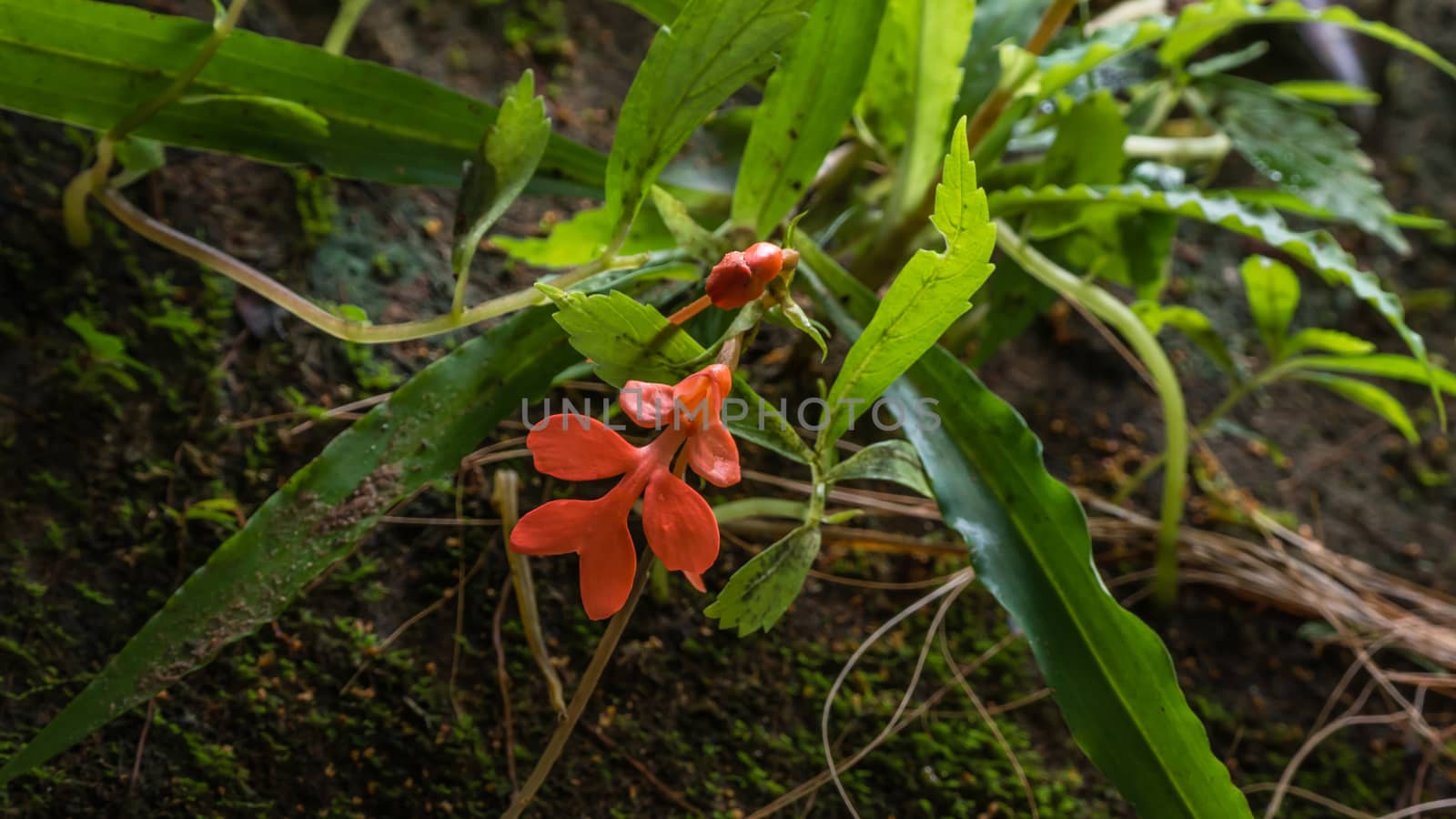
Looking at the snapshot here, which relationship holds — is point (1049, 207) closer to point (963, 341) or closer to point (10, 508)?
point (963, 341)

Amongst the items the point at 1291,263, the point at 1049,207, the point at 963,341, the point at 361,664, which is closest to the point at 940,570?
the point at 963,341

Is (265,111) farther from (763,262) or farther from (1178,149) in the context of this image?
(1178,149)

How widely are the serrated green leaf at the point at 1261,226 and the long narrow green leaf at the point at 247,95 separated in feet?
1.46

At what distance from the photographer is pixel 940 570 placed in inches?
37.8

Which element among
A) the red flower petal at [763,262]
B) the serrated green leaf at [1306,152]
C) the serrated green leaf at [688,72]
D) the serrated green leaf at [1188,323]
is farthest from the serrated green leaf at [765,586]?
the serrated green leaf at [1306,152]

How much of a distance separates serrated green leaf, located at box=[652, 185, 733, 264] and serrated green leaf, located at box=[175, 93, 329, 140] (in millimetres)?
278

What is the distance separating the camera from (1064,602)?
657 millimetres

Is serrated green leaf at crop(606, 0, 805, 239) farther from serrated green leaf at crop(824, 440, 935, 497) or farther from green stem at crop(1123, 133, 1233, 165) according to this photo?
green stem at crop(1123, 133, 1233, 165)

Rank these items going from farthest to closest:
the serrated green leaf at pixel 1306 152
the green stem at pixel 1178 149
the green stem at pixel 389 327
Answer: the green stem at pixel 1178 149 < the serrated green leaf at pixel 1306 152 < the green stem at pixel 389 327

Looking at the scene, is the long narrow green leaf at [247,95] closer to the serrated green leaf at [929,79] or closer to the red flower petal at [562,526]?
the serrated green leaf at [929,79]

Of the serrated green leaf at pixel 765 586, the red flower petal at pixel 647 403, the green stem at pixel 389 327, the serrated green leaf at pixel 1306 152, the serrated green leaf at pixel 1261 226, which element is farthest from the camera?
the serrated green leaf at pixel 1306 152

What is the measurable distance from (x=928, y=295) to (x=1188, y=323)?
23.0 inches

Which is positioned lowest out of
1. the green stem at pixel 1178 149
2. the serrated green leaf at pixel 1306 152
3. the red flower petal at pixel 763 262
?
the green stem at pixel 1178 149

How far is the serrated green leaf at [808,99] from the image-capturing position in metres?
0.72
